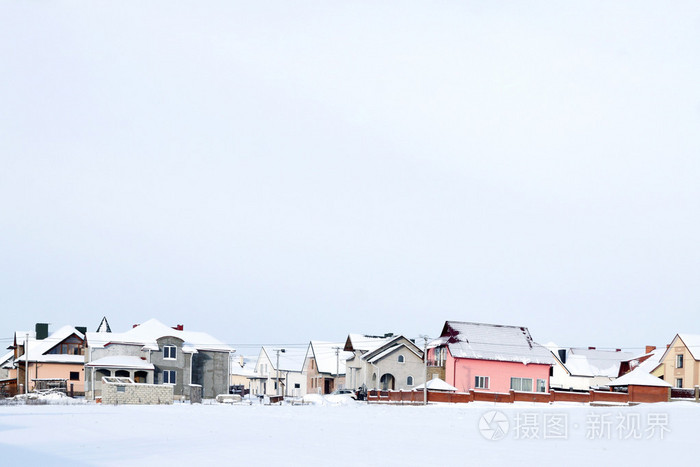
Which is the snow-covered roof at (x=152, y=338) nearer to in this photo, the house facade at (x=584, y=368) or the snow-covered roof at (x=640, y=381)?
the snow-covered roof at (x=640, y=381)

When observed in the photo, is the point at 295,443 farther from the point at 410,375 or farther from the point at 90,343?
the point at 410,375

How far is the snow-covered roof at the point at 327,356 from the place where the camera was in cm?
9706

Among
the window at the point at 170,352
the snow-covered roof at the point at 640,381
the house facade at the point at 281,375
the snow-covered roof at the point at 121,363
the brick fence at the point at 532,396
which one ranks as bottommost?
the house facade at the point at 281,375

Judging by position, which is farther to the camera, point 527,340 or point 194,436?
point 527,340

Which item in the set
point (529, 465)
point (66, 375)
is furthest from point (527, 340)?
point (529, 465)

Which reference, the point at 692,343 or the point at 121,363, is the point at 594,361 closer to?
the point at 692,343

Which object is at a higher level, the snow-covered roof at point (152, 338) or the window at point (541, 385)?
the snow-covered roof at point (152, 338)

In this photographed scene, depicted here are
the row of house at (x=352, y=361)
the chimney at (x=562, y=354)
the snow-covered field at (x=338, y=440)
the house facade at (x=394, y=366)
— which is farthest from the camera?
the chimney at (x=562, y=354)

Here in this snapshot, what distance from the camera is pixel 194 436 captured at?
25.9 meters

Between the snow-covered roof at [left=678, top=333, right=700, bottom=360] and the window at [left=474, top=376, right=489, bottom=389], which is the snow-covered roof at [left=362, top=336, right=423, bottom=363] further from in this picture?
the snow-covered roof at [left=678, top=333, right=700, bottom=360]

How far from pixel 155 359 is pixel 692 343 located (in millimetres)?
54948

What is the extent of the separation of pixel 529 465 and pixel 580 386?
94.2 metres

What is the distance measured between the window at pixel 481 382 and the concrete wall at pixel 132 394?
29.2 m

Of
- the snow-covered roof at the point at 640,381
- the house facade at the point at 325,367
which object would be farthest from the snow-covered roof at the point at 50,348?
the snow-covered roof at the point at 640,381
